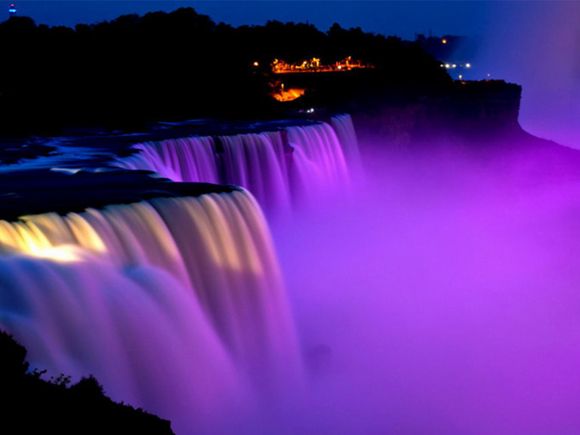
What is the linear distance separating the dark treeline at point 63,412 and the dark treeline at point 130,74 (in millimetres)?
20783

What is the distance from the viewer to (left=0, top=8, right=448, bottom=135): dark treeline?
3103 centimetres

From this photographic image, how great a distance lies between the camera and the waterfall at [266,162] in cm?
1770

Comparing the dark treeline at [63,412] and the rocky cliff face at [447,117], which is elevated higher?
the dark treeline at [63,412]

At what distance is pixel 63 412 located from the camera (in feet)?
17.1

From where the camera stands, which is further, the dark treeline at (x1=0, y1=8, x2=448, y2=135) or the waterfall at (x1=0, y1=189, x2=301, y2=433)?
the dark treeline at (x1=0, y1=8, x2=448, y2=135)

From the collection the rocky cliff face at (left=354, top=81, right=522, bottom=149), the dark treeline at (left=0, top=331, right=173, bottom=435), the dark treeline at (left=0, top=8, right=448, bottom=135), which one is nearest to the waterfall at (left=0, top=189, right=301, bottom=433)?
the dark treeline at (left=0, top=331, right=173, bottom=435)

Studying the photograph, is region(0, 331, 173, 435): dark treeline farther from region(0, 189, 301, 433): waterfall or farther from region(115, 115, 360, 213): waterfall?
region(115, 115, 360, 213): waterfall

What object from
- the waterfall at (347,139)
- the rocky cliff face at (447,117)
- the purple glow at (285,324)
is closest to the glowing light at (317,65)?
the rocky cliff face at (447,117)

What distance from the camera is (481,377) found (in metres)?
12.7

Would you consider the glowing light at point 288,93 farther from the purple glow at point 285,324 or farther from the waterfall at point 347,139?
the purple glow at point 285,324

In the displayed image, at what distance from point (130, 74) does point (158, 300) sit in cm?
2915

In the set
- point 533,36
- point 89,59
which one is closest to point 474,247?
point 89,59

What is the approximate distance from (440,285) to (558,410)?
7.11 m

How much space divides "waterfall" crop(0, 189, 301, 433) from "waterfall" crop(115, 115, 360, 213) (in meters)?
4.76
